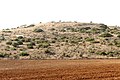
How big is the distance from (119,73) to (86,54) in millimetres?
24290

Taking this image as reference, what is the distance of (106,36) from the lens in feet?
231

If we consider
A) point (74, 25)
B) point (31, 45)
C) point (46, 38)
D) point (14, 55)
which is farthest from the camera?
point (74, 25)

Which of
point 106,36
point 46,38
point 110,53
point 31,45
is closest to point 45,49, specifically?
point 31,45

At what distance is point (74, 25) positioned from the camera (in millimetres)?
93562

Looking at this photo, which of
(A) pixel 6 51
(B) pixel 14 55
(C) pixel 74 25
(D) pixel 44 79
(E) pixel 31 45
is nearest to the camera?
(D) pixel 44 79

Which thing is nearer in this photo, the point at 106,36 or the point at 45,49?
the point at 45,49

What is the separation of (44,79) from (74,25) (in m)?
72.1

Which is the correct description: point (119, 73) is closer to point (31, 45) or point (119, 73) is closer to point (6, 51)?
point (6, 51)

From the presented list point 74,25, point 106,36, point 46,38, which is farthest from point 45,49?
point 74,25

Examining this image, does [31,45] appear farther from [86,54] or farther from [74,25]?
[74,25]

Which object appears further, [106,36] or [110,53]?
[106,36]

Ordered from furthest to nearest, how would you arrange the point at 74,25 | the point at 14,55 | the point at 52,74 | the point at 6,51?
1. the point at 74,25
2. the point at 6,51
3. the point at 14,55
4. the point at 52,74

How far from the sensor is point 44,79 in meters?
21.9

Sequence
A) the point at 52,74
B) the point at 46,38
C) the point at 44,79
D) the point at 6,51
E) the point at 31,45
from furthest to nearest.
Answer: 1. the point at 46,38
2. the point at 31,45
3. the point at 6,51
4. the point at 52,74
5. the point at 44,79
